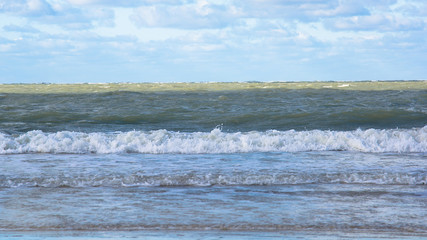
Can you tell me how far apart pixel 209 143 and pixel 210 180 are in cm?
352

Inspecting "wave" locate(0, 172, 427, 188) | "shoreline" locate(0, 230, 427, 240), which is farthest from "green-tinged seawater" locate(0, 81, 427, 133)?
"shoreline" locate(0, 230, 427, 240)

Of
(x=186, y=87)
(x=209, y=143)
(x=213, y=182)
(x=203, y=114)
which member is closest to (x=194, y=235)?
(x=213, y=182)

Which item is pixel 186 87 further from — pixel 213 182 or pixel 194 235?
pixel 194 235

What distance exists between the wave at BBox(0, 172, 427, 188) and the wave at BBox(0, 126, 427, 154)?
9.79ft

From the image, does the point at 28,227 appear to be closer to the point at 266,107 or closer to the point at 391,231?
the point at 391,231

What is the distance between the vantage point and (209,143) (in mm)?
11328

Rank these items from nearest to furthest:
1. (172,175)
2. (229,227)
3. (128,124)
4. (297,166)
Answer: (229,227), (172,175), (297,166), (128,124)

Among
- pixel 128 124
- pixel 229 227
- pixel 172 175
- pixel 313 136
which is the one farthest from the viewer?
pixel 128 124

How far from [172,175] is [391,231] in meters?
3.92

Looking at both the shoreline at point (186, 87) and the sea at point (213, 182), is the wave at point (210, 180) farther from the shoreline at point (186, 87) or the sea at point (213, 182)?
the shoreline at point (186, 87)

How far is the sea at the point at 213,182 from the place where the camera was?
5.15 m

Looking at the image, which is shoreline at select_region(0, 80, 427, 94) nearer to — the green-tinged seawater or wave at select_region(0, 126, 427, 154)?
the green-tinged seawater

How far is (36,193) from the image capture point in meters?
6.95

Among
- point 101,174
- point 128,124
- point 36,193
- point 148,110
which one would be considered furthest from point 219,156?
point 148,110
